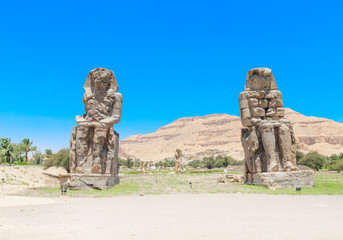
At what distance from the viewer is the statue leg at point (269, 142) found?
13.1m

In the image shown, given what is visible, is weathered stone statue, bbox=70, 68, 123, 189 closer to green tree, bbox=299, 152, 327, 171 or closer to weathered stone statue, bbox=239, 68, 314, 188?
weathered stone statue, bbox=239, 68, 314, 188

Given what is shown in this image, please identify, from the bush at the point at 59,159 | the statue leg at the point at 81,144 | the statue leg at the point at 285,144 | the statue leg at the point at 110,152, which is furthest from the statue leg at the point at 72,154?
the bush at the point at 59,159

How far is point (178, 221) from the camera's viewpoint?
559 centimetres

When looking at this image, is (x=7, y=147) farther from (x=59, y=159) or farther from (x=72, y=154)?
(x=72, y=154)

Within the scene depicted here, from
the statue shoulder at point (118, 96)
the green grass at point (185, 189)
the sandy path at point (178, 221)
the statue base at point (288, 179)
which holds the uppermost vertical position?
the statue shoulder at point (118, 96)

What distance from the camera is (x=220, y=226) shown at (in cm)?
511

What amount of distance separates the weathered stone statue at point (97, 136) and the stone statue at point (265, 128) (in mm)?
6320

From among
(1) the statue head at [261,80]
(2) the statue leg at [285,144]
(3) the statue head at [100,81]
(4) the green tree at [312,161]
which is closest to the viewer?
(2) the statue leg at [285,144]

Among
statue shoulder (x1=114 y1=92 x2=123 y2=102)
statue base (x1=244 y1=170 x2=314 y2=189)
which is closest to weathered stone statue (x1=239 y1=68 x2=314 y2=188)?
statue base (x1=244 y1=170 x2=314 y2=189)

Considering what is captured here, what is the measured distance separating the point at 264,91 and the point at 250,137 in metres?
2.37

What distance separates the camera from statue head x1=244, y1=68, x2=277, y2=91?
548 inches

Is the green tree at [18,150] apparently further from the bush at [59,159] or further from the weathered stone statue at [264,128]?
the weathered stone statue at [264,128]

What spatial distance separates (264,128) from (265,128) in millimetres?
45

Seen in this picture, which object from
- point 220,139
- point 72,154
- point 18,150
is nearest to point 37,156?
point 18,150
